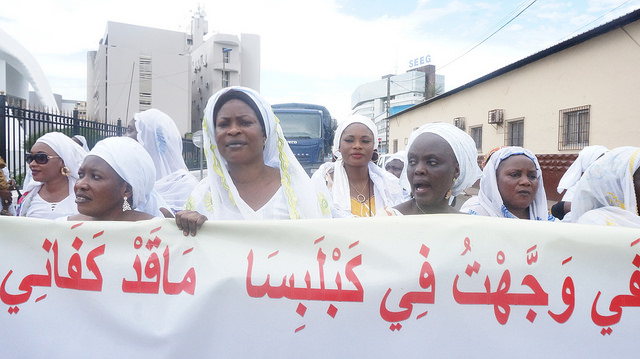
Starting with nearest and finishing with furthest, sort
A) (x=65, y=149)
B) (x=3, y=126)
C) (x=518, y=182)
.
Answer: (x=518, y=182), (x=65, y=149), (x=3, y=126)

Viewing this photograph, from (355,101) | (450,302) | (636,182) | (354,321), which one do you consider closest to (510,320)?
(450,302)

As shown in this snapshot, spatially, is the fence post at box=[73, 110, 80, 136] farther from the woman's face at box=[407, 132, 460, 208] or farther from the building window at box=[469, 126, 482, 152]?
the building window at box=[469, 126, 482, 152]

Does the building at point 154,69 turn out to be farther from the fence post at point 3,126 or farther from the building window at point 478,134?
the fence post at point 3,126

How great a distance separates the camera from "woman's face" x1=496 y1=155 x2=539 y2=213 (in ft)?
9.19

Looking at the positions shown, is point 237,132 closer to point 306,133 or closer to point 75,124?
point 75,124

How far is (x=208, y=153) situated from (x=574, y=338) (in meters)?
1.82

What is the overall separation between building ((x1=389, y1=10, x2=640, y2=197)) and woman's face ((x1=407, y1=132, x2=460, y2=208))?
29.2 ft

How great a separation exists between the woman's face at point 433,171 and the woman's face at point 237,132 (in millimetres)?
806

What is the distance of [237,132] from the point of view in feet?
7.31

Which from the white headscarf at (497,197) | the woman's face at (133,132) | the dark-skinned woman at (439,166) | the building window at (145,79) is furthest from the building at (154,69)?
the dark-skinned woman at (439,166)

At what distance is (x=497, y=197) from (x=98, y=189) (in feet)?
7.53

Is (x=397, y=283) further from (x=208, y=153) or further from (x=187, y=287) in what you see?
(x=208, y=153)

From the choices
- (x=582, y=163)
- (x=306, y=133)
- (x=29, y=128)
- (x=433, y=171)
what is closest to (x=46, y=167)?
(x=433, y=171)

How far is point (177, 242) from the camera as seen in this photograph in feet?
6.31
